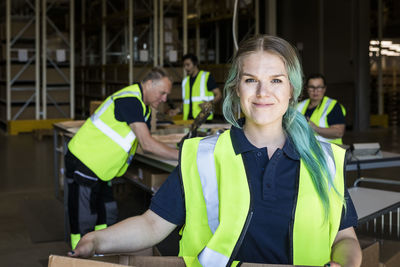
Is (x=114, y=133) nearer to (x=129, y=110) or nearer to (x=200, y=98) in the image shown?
(x=129, y=110)

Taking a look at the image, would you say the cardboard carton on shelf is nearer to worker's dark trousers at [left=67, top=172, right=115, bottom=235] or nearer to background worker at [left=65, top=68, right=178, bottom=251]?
background worker at [left=65, top=68, right=178, bottom=251]

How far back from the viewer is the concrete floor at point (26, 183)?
16.0 feet

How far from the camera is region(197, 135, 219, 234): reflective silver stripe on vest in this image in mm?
1651

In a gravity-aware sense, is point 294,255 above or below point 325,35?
below

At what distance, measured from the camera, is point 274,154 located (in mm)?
1672

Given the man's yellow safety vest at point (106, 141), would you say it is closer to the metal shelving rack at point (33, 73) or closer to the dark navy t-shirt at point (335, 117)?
the dark navy t-shirt at point (335, 117)

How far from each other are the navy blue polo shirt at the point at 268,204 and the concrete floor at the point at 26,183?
3245mm

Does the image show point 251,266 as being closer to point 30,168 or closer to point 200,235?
point 200,235

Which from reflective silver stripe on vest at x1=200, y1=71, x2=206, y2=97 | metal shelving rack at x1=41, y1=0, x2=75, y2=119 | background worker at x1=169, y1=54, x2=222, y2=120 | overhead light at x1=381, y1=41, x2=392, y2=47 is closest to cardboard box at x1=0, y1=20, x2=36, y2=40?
metal shelving rack at x1=41, y1=0, x2=75, y2=119

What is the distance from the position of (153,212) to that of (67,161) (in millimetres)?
2836

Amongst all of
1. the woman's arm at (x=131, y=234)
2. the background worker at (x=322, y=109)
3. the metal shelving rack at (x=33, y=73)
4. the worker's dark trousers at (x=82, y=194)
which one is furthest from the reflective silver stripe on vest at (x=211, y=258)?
the metal shelving rack at (x=33, y=73)

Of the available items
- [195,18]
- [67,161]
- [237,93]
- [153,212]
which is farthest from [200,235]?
[195,18]

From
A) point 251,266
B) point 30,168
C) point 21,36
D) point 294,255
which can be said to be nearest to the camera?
point 251,266

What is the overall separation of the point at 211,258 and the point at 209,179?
8.7 inches
